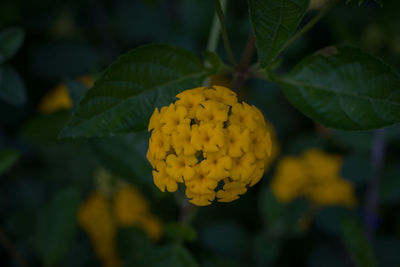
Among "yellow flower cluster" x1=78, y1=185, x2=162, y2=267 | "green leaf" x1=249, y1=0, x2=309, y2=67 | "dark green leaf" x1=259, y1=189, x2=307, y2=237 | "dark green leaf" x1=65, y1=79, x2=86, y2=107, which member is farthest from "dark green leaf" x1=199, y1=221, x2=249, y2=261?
"green leaf" x1=249, y1=0, x2=309, y2=67

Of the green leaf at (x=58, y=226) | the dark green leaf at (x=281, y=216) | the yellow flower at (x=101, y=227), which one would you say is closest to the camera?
the green leaf at (x=58, y=226)

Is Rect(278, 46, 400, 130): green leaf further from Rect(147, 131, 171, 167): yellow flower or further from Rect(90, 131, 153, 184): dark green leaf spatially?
Rect(90, 131, 153, 184): dark green leaf

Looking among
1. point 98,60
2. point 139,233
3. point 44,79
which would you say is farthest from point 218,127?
point 44,79

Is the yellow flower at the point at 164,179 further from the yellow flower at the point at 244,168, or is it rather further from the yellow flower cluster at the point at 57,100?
the yellow flower cluster at the point at 57,100

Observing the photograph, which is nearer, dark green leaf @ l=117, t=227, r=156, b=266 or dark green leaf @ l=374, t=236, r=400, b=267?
dark green leaf @ l=117, t=227, r=156, b=266

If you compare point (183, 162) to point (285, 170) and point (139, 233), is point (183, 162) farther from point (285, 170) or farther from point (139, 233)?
point (285, 170)

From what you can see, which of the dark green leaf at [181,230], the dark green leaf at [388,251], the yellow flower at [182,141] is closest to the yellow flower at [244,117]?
the yellow flower at [182,141]
